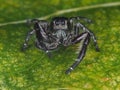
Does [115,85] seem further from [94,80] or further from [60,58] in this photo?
[60,58]

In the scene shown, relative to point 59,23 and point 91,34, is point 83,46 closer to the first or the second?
point 91,34

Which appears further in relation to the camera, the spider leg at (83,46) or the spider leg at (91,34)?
the spider leg at (91,34)

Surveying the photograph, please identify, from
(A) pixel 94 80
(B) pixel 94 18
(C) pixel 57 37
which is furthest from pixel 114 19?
(A) pixel 94 80

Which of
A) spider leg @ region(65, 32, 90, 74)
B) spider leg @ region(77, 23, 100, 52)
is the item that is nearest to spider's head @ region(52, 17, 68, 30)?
spider leg @ region(77, 23, 100, 52)

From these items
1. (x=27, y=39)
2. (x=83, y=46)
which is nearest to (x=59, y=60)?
(x=83, y=46)

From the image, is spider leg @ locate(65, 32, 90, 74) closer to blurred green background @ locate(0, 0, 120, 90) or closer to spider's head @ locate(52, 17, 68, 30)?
blurred green background @ locate(0, 0, 120, 90)

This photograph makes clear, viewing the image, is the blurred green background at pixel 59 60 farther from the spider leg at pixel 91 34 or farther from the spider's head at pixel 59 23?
the spider's head at pixel 59 23

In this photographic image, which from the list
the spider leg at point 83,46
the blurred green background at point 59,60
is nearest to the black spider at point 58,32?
the spider leg at point 83,46
